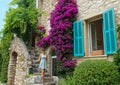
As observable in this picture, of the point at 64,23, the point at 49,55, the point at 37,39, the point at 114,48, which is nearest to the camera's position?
the point at 114,48

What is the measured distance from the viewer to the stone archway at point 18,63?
1116 cm

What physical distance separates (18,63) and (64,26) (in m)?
4.11

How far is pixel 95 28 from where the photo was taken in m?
9.27

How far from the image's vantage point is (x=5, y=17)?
42.4ft

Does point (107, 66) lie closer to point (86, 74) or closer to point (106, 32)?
point (86, 74)

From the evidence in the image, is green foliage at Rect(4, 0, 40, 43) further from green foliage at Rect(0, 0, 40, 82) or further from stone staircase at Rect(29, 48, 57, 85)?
stone staircase at Rect(29, 48, 57, 85)

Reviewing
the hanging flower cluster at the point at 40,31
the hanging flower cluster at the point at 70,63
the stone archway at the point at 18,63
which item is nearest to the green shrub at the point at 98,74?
the hanging flower cluster at the point at 70,63

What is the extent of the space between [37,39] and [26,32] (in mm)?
856

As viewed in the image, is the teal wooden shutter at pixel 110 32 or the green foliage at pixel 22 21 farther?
the green foliage at pixel 22 21

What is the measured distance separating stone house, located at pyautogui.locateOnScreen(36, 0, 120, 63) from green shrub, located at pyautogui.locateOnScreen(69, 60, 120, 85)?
1.01 metres

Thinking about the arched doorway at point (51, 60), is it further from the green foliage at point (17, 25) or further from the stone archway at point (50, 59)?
the green foliage at point (17, 25)

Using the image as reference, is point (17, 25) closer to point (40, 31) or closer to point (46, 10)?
point (40, 31)

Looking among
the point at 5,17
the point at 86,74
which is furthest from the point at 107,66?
the point at 5,17

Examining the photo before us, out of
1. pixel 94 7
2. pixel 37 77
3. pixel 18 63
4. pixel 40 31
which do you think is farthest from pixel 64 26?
pixel 18 63
